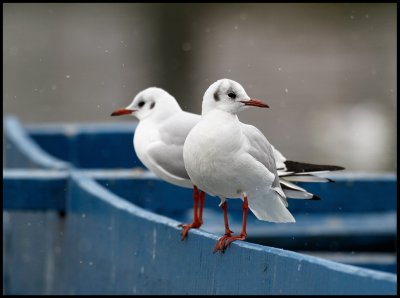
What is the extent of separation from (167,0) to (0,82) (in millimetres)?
14124

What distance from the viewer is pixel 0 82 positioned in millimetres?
11555

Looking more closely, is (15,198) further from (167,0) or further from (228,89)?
(167,0)

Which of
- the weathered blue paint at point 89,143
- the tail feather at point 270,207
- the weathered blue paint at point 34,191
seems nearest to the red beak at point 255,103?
the tail feather at point 270,207

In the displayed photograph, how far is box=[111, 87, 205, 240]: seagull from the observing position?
7.16 m

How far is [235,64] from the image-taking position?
25.6 m

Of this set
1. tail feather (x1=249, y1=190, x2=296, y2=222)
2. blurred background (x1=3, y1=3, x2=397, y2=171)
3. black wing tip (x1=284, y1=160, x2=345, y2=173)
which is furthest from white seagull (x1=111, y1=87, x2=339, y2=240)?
blurred background (x1=3, y1=3, x2=397, y2=171)

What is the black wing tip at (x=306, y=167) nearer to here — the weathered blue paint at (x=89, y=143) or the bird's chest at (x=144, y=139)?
the bird's chest at (x=144, y=139)

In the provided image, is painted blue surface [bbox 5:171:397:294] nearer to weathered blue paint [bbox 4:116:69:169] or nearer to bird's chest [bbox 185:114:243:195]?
bird's chest [bbox 185:114:243:195]

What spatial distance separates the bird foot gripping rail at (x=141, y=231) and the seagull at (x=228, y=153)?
24 cm

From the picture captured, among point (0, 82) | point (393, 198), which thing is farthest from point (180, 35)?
point (393, 198)

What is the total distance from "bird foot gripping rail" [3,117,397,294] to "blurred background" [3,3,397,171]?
7189 mm

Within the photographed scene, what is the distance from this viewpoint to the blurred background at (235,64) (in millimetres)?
21031

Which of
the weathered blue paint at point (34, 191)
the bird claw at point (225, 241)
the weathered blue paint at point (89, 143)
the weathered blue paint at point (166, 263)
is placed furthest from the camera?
the weathered blue paint at point (89, 143)

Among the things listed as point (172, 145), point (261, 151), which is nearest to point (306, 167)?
point (261, 151)
